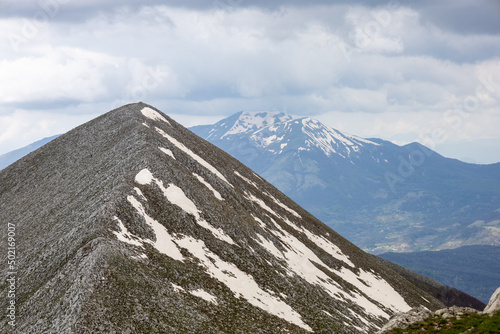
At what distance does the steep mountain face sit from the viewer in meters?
41.2

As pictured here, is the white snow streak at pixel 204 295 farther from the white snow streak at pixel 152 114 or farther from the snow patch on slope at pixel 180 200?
the white snow streak at pixel 152 114

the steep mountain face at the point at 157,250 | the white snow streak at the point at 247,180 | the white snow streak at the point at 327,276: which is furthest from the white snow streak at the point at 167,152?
the white snow streak at the point at 247,180

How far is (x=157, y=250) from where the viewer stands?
5166 centimetres

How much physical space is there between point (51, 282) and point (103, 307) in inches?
359

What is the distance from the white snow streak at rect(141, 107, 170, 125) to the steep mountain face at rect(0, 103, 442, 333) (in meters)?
0.58

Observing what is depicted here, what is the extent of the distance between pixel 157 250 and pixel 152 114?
204ft

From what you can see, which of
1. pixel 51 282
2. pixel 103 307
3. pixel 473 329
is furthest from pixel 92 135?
pixel 473 329

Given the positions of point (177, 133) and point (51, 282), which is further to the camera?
point (177, 133)

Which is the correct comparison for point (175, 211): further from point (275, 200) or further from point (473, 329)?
point (275, 200)

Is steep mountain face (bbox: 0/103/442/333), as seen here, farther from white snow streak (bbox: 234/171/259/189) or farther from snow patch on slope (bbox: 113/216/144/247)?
white snow streak (bbox: 234/171/259/189)

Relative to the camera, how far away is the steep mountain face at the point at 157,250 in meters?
41.2

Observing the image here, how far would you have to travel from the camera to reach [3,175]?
10394 cm

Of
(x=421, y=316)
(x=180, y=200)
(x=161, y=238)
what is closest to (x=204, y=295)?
(x=161, y=238)

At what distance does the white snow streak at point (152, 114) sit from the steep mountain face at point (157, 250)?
583 mm
